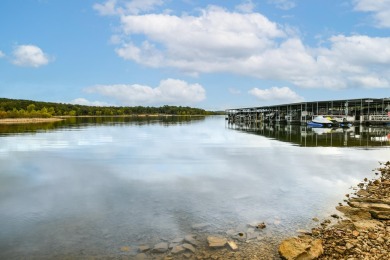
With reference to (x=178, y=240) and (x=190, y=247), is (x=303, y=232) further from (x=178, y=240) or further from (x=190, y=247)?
(x=178, y=240)

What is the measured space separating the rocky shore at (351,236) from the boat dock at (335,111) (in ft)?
209

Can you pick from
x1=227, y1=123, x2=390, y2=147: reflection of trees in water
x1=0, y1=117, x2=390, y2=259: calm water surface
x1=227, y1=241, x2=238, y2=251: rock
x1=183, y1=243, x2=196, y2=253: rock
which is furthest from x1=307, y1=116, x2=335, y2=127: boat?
x1=183, y1=243, x2=196, y2=253: rock

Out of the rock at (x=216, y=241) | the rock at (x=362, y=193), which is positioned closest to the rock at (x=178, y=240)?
the rock at (x=216, y=241)

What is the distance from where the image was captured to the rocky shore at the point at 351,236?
26.0ft

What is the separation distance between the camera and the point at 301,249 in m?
8.02

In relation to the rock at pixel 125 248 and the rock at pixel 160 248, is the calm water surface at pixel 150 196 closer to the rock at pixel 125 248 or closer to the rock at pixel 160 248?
the rock at pixel 125 248

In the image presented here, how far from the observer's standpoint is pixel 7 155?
26703mm

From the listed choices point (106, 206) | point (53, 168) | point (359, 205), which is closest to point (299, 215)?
point (359, 205)

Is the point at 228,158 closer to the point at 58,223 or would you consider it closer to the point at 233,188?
the point at 233,188

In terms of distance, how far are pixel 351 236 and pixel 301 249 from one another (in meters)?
1.95

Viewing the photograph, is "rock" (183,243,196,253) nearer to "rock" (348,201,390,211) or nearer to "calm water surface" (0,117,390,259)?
"calm water surface" (0,117,390,259)

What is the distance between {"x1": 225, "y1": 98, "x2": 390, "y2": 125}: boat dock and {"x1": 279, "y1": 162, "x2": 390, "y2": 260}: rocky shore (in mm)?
63646

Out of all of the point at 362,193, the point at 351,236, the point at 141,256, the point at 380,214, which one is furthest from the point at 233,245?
the point at 362,193

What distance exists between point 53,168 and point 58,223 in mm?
11034
